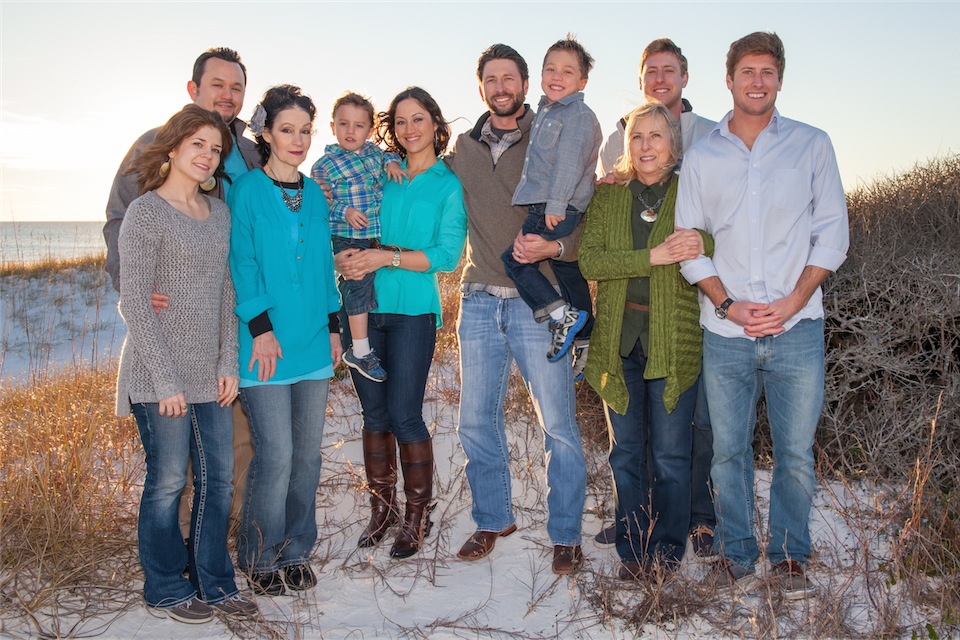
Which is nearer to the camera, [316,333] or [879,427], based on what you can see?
[316,333]

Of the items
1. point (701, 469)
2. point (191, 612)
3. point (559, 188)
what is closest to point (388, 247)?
point (559, 188)

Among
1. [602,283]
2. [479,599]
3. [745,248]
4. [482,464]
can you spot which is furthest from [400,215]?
[479,599]

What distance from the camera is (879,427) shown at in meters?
5.17

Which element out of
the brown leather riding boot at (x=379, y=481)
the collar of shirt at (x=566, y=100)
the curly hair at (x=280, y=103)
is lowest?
the brown leather riding boot at (x=379, y=481)

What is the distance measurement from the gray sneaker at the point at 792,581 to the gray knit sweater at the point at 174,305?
8.90ft

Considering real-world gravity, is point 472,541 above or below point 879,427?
below

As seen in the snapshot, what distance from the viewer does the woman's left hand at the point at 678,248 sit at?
3.46m

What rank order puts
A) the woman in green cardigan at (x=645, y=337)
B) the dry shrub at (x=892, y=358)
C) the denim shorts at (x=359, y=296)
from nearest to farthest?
the woman in green cardigan at (x=645, y=337) → the denim shorts at (x=359, y=296) → the dry shrub at (x=892, y=358)

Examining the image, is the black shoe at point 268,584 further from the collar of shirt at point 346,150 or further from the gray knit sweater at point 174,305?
the collar of shirt at point 346,150

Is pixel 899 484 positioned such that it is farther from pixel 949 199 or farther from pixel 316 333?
pixel 316 333

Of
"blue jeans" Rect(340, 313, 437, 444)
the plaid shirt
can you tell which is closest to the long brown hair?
the plaid shirt

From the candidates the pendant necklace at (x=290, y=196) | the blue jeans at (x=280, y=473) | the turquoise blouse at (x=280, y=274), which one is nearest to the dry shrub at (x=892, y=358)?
the blue jeans at (x=280, y=473)

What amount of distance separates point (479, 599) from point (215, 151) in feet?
8.20

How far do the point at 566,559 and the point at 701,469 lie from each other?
954 mm
